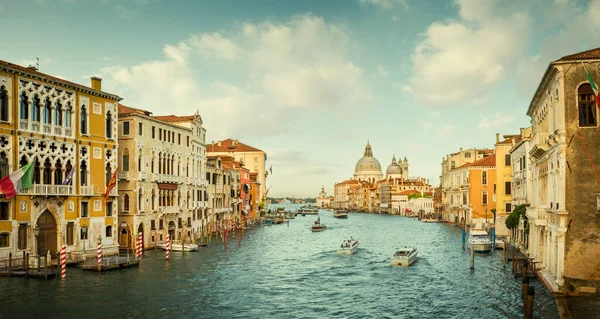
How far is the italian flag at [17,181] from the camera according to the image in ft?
89.4

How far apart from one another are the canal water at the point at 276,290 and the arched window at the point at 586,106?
281 inches

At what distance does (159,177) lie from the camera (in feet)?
139

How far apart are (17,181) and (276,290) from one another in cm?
1460

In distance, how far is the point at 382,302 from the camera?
2439 cm

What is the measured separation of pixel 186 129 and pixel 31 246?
64.1ft

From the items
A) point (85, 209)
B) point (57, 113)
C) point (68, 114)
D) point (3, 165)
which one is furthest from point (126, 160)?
point (3, 165)

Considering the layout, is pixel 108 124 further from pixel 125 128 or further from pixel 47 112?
pixel 47 112

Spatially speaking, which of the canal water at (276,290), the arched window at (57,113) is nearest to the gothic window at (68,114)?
the arched window at (57,113)

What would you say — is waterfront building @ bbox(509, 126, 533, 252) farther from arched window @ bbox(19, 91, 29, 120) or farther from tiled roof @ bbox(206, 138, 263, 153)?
tiled roof @ bbox(206, 138, 263, 153)

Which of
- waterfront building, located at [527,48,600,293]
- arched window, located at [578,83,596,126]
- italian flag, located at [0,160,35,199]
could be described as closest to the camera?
waterfront building, located at [527,48,600,293]

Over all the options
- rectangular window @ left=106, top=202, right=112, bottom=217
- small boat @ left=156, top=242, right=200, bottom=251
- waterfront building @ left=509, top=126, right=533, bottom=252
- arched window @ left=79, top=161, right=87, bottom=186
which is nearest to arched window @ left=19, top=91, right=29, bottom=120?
arched window @ left=79, top=161, right=87, bottom=186

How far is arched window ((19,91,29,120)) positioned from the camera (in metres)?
29.4

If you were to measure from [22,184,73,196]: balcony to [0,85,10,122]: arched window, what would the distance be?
4.02 meters

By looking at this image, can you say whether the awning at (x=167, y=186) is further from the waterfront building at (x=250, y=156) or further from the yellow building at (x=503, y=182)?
the waterfront building at (x=250, y=156)
